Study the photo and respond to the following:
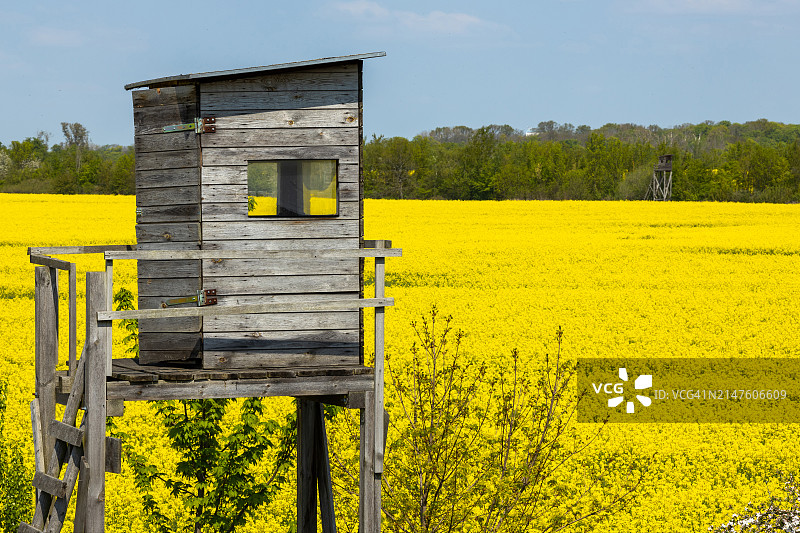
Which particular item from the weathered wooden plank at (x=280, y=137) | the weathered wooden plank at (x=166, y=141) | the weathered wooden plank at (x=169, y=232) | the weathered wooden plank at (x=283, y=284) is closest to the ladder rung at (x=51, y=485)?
the weathered wooden plank at (x=283, y=284)

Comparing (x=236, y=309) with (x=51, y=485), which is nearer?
(x=236, y=309)

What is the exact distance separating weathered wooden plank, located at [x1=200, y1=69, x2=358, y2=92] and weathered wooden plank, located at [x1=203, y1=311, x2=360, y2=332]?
2113 mm

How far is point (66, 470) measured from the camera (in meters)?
7.20

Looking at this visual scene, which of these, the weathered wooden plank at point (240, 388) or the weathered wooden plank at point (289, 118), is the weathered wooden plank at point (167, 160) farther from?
the weathered wooden plank at point (240, 388)

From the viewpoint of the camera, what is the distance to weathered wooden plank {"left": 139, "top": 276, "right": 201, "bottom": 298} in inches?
313

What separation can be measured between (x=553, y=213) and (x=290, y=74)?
41453 mm

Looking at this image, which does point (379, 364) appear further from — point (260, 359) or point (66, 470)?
point (66, 470)

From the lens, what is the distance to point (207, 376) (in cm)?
727

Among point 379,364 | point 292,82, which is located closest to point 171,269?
point 292,82

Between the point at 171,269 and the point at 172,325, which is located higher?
the point at 171,269

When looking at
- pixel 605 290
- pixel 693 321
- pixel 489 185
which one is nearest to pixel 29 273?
pixel 605 290

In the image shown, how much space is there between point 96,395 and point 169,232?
1.87 m

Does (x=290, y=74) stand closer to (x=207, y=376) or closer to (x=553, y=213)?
(x=207, y=376)

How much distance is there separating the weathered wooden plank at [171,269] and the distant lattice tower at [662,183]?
62.2 m
